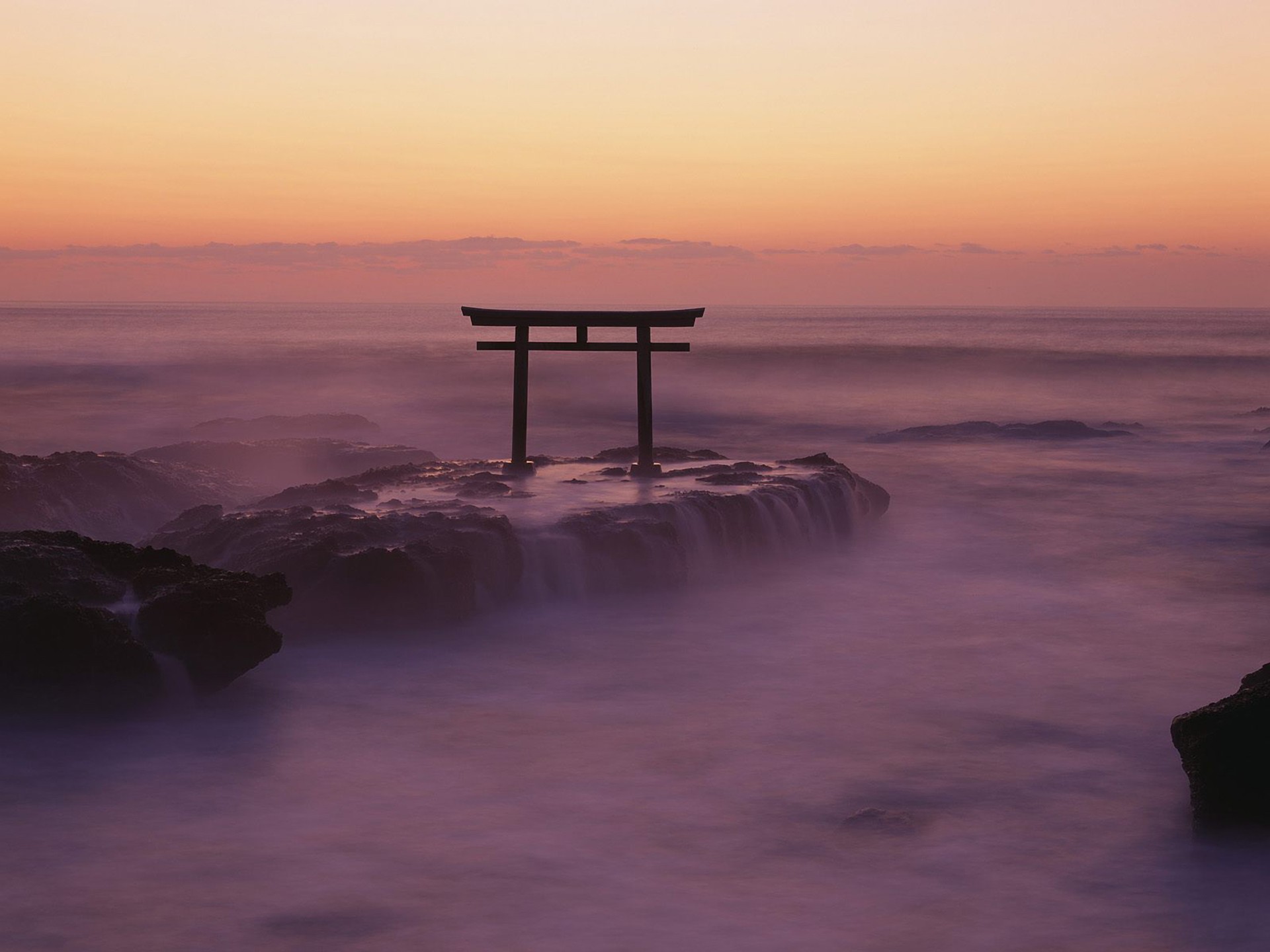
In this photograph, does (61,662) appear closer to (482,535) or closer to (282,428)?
(482,535)

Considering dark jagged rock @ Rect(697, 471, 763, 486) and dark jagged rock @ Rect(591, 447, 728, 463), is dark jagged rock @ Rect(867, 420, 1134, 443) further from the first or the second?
dark jagged rock @ Rect(697, 471, 763, 486)

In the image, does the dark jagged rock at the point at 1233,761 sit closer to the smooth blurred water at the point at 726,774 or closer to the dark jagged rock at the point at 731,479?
the smooth blurred water at the point at 726,774

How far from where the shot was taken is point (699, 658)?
10289 millimetres

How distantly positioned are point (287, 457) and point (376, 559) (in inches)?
382

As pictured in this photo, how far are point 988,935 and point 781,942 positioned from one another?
3.16 feet

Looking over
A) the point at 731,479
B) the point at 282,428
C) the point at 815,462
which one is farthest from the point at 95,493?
the point at 282,428

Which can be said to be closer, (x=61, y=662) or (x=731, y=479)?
(x=61, y=662)

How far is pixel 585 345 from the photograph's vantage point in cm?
1461

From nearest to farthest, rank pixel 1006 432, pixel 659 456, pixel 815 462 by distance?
1. pixel 815 462
2. pixel 659 456
3. pixel 1006 432

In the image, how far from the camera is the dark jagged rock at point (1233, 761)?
658 cm

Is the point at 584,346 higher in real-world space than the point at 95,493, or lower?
higher

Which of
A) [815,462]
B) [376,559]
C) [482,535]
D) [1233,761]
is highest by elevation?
[815,462]

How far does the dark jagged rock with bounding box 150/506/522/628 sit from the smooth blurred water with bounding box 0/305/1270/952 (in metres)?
0.34

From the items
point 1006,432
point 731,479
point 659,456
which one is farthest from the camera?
point 1006,432
